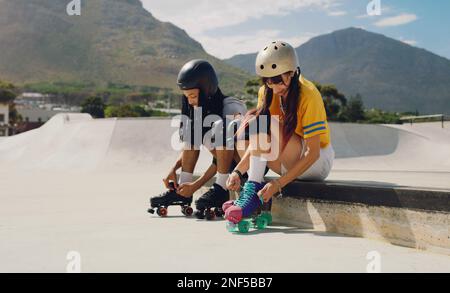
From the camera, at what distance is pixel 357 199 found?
395cm

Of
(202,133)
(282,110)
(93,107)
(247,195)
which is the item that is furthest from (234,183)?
(93,107)

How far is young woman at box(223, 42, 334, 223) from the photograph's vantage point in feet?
13.1

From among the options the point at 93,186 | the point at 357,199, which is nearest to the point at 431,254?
the point at 357,199

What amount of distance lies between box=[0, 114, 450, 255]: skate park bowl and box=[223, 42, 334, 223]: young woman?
13.6 inches

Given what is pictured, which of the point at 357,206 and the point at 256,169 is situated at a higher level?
the point at 256,169

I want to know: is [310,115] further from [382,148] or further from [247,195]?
[382,148]

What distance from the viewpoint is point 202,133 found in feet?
16.5

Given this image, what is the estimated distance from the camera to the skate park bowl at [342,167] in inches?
140

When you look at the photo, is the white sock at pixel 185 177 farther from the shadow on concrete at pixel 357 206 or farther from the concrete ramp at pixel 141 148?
the concrete ramp at pixel 141 148

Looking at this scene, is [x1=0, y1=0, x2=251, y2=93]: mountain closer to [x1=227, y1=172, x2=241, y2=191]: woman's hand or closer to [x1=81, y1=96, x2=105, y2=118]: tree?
[x1=81, y1=96, x2=105, y2=118]: tree

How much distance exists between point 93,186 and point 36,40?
175927 millimetres

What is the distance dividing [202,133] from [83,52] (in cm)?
17520

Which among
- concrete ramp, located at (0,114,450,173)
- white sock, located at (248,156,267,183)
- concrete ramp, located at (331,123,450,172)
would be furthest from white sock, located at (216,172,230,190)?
concrete ramp, located at (331,123,450,172)
